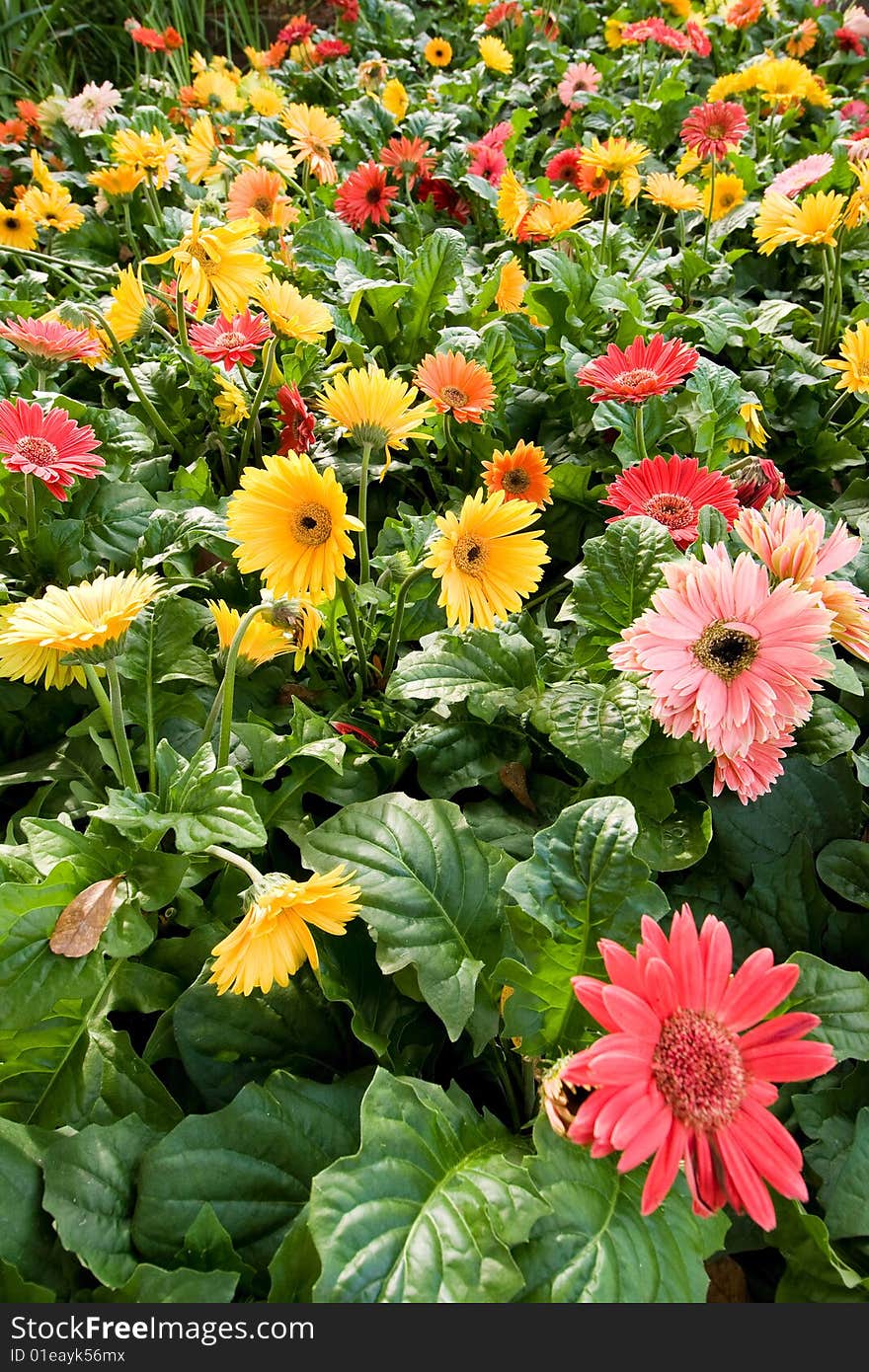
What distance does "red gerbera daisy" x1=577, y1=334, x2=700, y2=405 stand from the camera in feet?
4.61

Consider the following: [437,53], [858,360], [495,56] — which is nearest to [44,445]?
[858,360]

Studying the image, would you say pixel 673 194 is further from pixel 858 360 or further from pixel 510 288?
pixel 858 360

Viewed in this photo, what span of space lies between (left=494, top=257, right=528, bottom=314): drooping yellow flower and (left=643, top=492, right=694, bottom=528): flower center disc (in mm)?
1012

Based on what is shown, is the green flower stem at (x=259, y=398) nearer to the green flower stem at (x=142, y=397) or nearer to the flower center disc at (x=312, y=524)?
the green flower stem at (x=142, y=397)

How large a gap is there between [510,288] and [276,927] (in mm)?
1678

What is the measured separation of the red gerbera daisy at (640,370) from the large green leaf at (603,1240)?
1.02 metres

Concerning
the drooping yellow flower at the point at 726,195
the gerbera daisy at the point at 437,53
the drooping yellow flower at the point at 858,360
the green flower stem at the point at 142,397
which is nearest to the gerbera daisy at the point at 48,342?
the green flower stem at the point at 142,397

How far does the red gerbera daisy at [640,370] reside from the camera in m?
1.41

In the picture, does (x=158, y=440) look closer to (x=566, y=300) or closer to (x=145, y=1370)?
(x=566, y=300)

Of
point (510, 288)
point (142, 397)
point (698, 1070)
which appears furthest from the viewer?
point (510, 288)

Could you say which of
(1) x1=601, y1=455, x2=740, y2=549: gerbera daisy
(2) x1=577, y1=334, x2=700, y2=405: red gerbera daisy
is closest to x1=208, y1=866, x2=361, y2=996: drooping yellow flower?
(1) x1=601, y1=455, x2=740, y2=549: gerbera daisy

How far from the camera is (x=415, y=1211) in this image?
2.66 feet

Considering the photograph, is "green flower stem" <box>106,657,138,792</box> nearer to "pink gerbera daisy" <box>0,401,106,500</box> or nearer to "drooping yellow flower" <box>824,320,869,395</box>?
"pink gerbera daisy" <box>0,401,106,500</box>

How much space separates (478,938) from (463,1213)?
31cm
